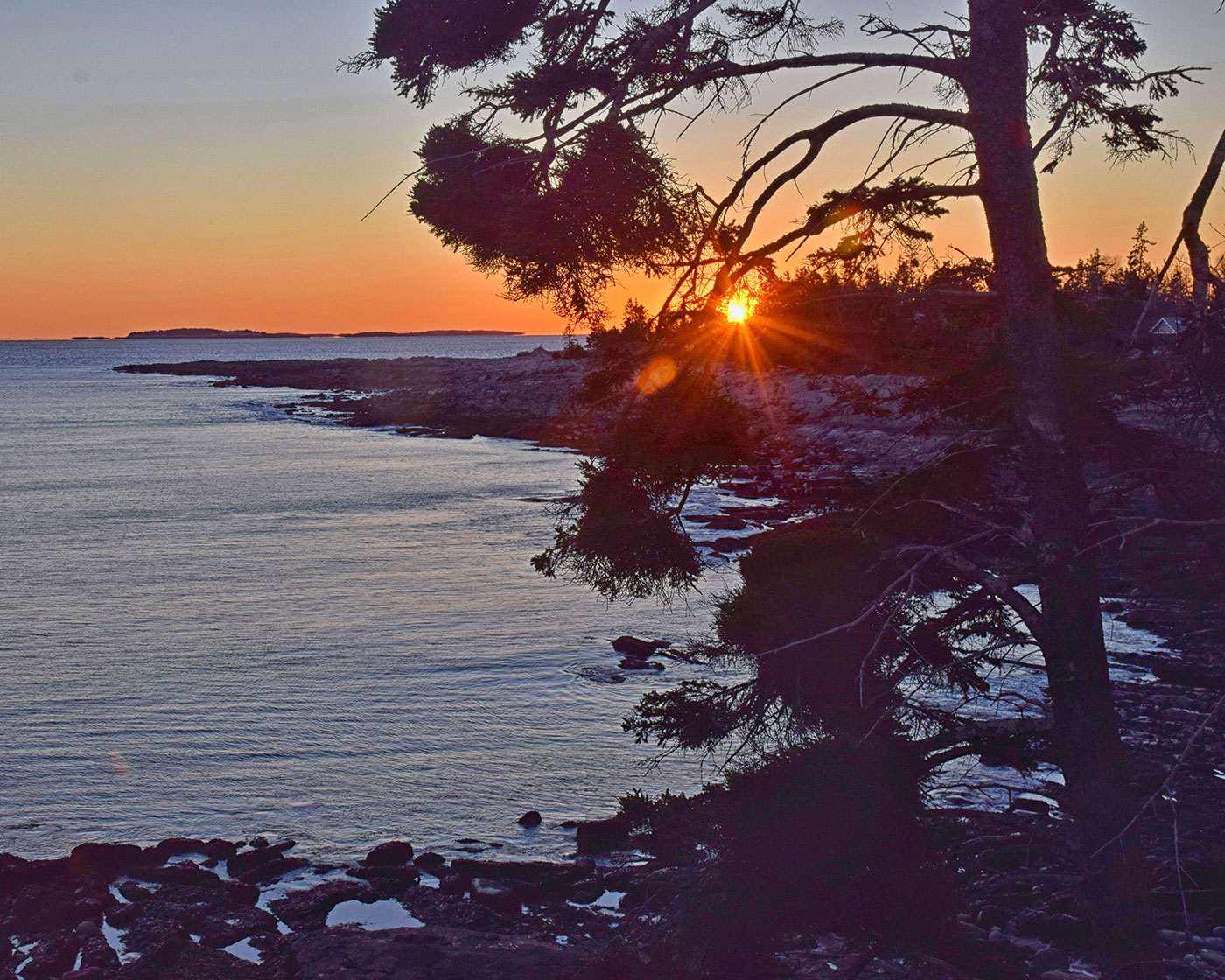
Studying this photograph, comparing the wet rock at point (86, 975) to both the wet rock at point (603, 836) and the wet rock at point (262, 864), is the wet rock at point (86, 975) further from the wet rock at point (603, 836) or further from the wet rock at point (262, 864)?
the wet rock at point (603, 836)

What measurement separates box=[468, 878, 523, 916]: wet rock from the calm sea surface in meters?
0.80

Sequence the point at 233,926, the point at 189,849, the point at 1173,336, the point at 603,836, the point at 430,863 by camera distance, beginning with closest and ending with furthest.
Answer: the point at 1173,336 < the point at 233,926 < the point at 430,863 < the point at 189,849 < the point at 603,836

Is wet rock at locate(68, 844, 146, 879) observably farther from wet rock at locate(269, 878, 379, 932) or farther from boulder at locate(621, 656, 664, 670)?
boulder at locate(621, 656, 664, 670)

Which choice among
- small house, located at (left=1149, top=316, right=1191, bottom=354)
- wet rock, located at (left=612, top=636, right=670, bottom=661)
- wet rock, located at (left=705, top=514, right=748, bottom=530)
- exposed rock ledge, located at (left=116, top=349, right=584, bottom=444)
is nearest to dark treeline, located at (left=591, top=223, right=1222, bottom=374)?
small house, located at (left=1149, top=316, right=1191, bottom=354)

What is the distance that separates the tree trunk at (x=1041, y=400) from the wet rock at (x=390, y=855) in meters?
5.50

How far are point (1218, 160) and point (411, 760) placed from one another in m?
9.45

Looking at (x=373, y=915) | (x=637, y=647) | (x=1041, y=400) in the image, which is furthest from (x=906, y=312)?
(x=637, y=647)

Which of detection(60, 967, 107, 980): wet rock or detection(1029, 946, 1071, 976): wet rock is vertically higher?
detection(1029, 946, 1071, 976): wet rock

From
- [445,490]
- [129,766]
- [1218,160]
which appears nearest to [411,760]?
[129,766]

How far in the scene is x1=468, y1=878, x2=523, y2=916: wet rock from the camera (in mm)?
8906

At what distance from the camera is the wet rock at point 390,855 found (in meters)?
9.64

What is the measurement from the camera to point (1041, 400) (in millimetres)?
7109

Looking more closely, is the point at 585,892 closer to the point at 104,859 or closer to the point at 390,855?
the point at 390,855

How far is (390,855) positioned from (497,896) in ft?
3.94
